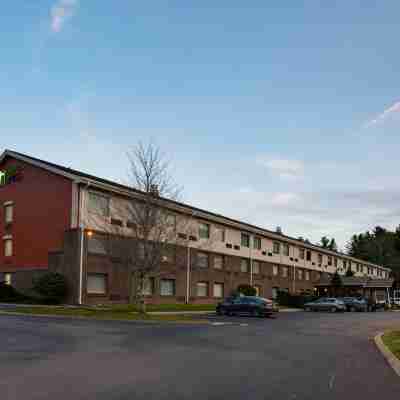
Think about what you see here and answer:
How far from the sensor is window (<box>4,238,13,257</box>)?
39950 millimetres

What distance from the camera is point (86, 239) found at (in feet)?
116

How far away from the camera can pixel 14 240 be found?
130 feet

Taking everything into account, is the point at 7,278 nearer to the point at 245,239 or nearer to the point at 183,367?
the point at 245,239

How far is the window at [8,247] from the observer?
131 ft

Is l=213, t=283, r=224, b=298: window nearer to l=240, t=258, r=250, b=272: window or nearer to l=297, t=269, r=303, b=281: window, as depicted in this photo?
l=240, t=258, r=250, b=272: window

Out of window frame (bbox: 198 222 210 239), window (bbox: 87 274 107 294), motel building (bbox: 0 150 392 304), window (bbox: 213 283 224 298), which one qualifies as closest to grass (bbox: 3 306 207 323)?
motel building (bbox: 0 150 392 304)

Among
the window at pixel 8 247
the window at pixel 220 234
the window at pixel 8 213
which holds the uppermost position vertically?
the window at pixel 8 213

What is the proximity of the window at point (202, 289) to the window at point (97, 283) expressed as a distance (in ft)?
40.5

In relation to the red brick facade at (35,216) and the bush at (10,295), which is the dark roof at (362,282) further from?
the bush at (10,295)

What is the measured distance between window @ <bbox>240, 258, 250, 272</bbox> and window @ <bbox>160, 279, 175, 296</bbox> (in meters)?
12.6

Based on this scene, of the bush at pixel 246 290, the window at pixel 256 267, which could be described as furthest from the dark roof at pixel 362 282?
the bush at pixel 246 290

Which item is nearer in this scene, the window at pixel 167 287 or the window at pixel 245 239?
the window at pixel 167 287

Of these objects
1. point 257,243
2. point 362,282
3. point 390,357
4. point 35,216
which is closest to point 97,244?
point 35,216

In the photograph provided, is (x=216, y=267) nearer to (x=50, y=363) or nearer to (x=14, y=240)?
(x=14, y=240)
